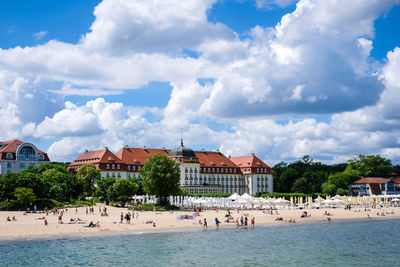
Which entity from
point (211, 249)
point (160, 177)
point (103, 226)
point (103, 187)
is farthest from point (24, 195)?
point (211, 249)

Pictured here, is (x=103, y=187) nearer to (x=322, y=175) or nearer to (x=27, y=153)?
(x=27, y=153)

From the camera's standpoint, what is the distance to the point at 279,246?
44.2 metres

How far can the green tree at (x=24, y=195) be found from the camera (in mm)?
69750

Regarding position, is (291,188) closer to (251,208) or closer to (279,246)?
(251,208)

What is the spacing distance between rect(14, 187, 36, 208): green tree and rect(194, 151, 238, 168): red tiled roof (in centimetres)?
7309

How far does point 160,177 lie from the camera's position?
261 ft

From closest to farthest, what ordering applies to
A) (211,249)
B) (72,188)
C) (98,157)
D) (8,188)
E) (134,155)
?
(211,249)
(8,188)
(72,188)
(98,157)
(134,155)

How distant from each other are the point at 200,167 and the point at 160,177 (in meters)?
59.3

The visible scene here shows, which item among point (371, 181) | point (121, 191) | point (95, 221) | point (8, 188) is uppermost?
point (371, 181)

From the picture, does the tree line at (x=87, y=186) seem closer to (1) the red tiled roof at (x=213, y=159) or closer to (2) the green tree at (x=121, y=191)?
(2) the green tree at (x=121, y=191)

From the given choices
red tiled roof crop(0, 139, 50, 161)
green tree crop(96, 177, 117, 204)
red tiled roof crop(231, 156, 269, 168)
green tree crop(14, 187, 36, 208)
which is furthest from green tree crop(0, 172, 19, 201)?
red tiled roof crop(231, 156, 269, 168)

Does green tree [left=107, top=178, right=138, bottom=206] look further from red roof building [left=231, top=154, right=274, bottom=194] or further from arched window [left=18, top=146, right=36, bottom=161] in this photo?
red roof building [left=231, top=154, right=274, bottom=194]

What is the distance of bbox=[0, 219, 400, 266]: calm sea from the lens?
117 feet

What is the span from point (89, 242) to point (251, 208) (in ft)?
176
